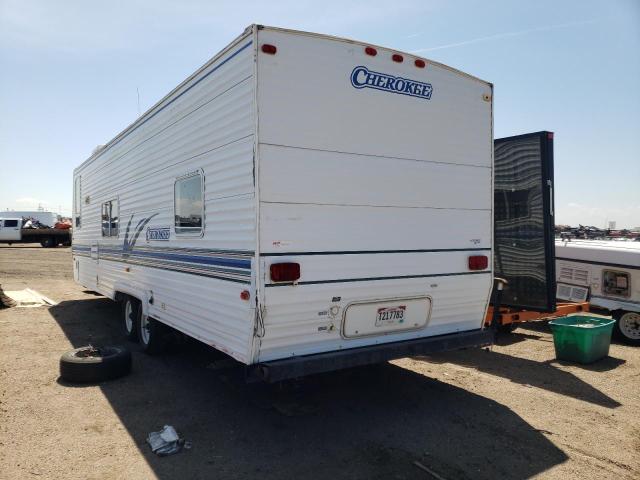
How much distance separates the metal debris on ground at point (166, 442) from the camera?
4.09 metres

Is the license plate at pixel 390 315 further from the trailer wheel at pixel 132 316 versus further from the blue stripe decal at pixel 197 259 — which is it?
the trailer wheel at pixel 132 316

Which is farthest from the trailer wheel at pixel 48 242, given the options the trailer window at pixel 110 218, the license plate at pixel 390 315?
the license plate at pixel 390 315

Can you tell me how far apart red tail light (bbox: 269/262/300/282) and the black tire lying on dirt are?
304 cm

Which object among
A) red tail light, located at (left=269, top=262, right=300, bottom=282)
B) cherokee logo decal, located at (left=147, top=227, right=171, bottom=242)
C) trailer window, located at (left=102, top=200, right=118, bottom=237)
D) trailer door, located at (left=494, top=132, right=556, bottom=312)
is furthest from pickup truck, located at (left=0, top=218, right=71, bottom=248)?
red tail light, located at (left=269, top=262, right=300, bottom=282)

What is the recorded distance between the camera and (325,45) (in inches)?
176

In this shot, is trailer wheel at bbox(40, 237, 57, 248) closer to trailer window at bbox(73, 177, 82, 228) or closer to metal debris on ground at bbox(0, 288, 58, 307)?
metal debris on ground at bbox(0, 288, 58, 307)

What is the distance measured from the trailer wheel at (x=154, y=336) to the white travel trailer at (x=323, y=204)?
86cm

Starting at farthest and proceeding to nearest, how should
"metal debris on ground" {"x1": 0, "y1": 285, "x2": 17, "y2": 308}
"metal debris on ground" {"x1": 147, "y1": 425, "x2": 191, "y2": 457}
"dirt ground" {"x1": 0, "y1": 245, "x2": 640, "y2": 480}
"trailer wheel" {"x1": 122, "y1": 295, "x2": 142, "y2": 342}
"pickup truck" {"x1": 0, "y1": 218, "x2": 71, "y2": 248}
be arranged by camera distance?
"pickup truck" {"x1": 0, "y1": 218, "x2": 71, "y2": 248} → "metal debris on ground" {"x1": 0, "y1": 285, "x2": 17, "y2": 308} → "trailer wheel" {"x1": 122, "y1": 295, "x2": 142, "y2": 342} → "metal debris on ground" {"x1": 147, "y1": 425, "x2": 191, "y2": 457} → "dirt ground" {"x1": 0, "y1": 245, "x2": 640, "y2": 480}

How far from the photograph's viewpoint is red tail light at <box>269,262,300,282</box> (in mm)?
4121

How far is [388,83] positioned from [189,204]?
→ 95.1 inches

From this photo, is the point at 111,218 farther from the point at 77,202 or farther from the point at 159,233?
the point at 77,202

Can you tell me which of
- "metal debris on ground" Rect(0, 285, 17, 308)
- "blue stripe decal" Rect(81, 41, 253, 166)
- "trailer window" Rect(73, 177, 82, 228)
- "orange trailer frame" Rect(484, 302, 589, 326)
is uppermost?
"blue stripe decal" Rect(81, 41, 253, 166)

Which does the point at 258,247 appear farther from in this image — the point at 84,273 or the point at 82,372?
the point at 84,273

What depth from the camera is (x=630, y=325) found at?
312 inches
